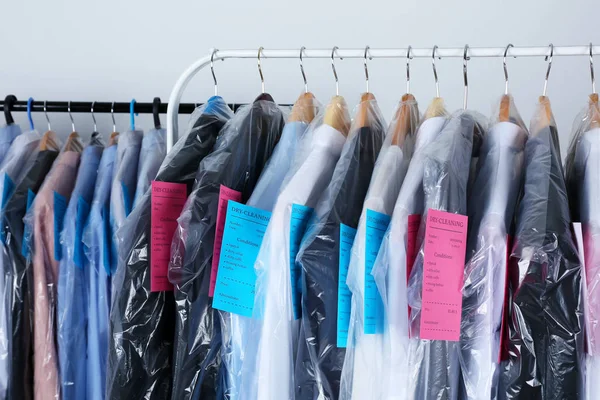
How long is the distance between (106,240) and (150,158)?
0.64ft

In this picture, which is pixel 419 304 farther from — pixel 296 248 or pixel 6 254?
pixel 6 254

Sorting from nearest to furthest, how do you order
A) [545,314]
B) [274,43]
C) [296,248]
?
1. [545,314]
2. [296,248]
3. [274,43]

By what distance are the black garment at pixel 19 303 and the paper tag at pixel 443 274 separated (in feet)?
2.63

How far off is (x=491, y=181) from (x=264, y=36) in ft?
3.43

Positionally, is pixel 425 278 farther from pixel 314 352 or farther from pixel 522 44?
pixel 522 44

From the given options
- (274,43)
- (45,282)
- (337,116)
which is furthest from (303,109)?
(274,43)

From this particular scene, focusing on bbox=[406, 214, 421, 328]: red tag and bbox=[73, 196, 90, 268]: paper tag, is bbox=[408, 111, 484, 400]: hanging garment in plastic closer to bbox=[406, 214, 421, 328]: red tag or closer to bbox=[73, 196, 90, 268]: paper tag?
bbox=[406, 214, 421, 328]: red tag

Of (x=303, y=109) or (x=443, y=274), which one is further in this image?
(x=303, y=109)

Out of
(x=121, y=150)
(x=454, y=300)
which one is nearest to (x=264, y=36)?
(x=121, y=150)

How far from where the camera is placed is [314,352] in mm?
872

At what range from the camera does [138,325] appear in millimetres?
993

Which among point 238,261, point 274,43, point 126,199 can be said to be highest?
point 274,43

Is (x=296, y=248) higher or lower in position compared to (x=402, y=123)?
lower

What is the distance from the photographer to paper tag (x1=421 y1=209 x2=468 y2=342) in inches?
32.1
